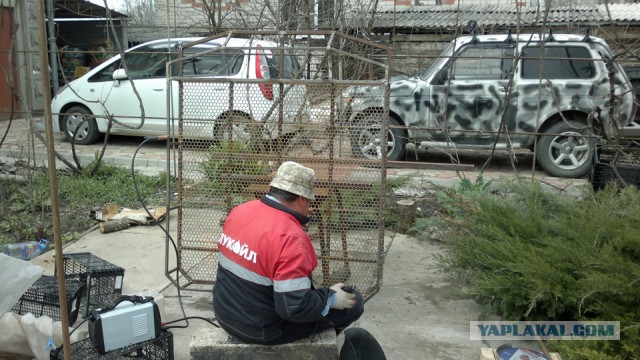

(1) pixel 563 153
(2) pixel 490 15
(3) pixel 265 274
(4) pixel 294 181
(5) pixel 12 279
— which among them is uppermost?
(2) pixel 490 15

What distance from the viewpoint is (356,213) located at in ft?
14.1

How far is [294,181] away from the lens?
289 centimetres

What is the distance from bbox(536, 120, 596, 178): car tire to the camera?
26.2ft

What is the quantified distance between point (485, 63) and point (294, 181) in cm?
612

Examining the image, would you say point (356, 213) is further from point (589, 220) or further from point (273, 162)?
point (589, 220)

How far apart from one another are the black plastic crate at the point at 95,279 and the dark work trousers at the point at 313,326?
1.51m

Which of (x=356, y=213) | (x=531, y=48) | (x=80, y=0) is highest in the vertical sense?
(x=80, y=0)

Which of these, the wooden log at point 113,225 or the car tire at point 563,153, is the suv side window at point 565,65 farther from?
the wooden log at point 113,225

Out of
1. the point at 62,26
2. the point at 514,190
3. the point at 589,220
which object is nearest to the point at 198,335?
the point at 589,220

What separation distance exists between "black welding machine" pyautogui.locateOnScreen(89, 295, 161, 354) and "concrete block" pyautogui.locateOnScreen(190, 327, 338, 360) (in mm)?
384

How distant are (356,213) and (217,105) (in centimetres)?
136

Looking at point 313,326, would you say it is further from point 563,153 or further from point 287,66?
point 563,153

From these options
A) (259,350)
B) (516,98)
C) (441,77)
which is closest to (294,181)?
(259,350)

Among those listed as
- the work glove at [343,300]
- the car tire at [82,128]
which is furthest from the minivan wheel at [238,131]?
the car tire at [82,128]
